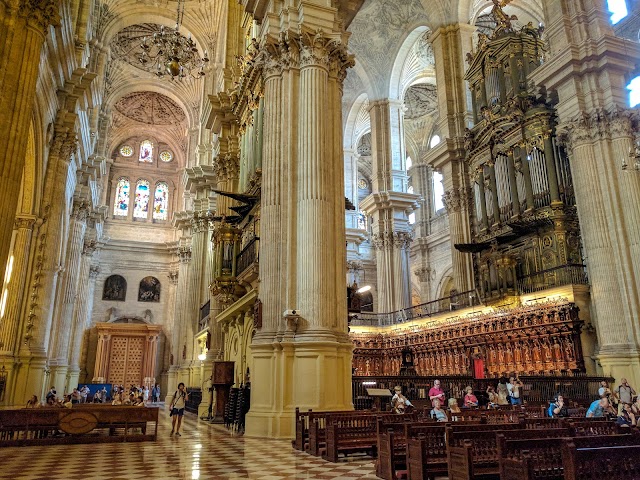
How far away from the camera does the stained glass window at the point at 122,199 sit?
125ft

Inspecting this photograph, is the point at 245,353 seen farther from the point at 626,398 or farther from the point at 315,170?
the point at 626,398

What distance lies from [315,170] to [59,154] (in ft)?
32.0

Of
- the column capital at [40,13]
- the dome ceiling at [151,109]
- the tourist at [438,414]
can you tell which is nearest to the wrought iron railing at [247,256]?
the tourist at [438,414]

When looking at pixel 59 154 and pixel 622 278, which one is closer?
pixel 622 278

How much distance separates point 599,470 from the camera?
149 inches

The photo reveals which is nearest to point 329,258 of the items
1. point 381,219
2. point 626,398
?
point 626,398

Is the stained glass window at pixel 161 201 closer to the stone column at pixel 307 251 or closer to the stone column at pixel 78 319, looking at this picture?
the stone column at pixel 78 319

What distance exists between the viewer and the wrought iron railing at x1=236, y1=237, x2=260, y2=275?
14.4 meters

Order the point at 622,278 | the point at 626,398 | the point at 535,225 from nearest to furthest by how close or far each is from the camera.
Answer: the point at 626,398
the point at 622,278
the point at 535,225

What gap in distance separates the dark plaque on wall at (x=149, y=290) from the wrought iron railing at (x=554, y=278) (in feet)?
88.8

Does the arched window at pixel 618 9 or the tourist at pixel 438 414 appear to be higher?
the arched window at pixel 618 9

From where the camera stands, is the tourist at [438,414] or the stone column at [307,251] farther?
the stone column at [307,251]

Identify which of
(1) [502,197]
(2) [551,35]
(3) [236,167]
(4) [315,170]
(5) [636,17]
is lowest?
(4) [315,170]

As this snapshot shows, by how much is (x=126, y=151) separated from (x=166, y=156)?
299 centimetres
